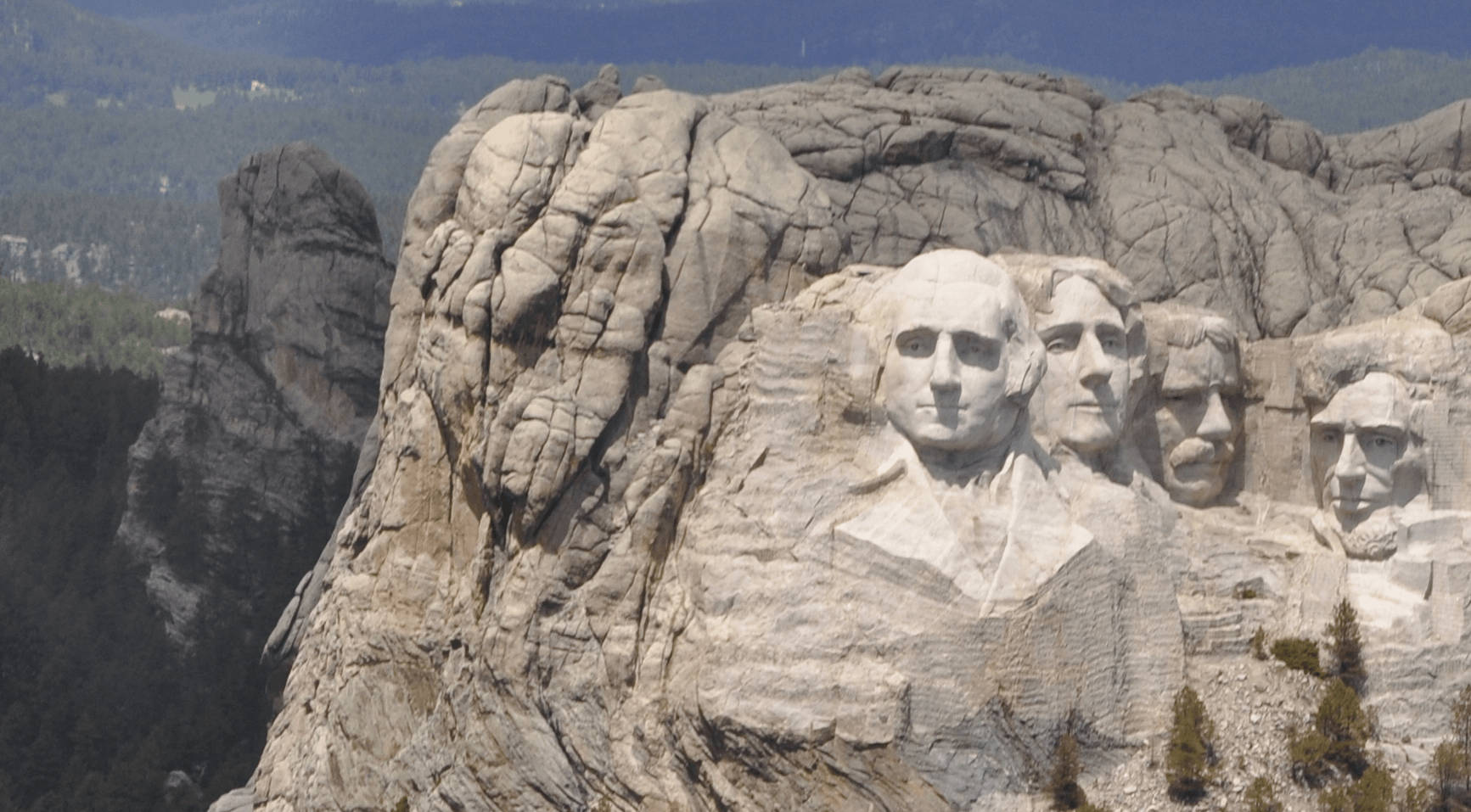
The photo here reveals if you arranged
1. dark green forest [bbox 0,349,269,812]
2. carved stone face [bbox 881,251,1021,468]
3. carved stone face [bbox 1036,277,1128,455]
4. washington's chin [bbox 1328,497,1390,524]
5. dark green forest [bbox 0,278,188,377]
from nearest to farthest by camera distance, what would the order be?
1. carved stone face [bbox 881,251,1021,468]
2. carved stone face [bbox 1036,277,1128,455]
3. washington's chin [bbox 1328,497,1390,524]
4. dark green forest [bbox 0,349,269,812]
5. dark green forest [bbox 0,278,188,377]

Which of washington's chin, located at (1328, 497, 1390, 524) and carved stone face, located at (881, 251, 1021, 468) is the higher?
carved stone face, located at (881, 251, 1021, 468)

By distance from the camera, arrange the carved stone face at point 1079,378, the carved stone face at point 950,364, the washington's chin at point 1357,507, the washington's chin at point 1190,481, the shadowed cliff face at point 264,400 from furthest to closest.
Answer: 1. the shadowed cliff face at point 264,400
2. the washington's chin at point 1190,481
3. the washington's chin at point 1357,507
4. the carved stone face at point 1079,378
5. the carved stone face at point 950,364

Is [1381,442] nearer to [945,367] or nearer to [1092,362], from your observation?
[1092,362]

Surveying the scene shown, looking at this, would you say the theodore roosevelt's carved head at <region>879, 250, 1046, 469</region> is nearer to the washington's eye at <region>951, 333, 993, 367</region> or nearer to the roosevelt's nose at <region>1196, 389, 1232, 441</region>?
the washington's eye at <region>951, 333, 993, 367</region>

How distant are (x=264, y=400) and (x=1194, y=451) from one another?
23998 millimetres

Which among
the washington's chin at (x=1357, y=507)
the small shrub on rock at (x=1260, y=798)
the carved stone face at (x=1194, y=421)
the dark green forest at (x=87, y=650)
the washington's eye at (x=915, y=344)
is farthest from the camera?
the dark green forest at (x=87, y=650)

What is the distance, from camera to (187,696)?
3753 centimetres

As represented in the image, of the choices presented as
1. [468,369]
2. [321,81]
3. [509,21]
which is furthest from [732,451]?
[321,81]

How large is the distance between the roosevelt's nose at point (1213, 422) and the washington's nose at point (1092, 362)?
1385 millimetres

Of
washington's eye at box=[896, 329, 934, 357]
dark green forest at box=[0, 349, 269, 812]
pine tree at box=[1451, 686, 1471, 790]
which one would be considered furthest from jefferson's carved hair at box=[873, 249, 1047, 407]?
dark green forest at box=[0, 349, 269, 812]

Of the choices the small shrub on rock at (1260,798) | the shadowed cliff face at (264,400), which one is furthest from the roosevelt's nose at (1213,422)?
the shadowed cliff face at (264,400)

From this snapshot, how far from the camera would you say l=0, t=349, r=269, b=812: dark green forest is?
3441 cm

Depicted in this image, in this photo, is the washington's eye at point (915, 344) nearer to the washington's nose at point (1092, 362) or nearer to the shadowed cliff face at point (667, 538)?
the shadowed cliff face at point (667, 538)

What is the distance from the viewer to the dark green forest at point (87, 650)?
34.4 meters
